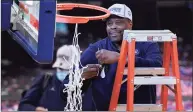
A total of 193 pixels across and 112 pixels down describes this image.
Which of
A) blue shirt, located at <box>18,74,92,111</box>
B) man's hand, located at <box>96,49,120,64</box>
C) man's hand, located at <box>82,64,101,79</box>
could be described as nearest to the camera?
man's hand, located at <box>96,49,120,64</box>

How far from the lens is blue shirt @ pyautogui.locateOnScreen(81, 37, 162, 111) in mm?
2719

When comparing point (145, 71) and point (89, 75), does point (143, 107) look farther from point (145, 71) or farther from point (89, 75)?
point (89, 75)

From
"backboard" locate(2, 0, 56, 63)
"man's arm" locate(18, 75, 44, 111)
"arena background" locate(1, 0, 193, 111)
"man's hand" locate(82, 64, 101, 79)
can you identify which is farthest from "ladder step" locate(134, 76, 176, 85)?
"arena background" locate(1, 0, 193, 111)

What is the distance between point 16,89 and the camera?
459 centimetres

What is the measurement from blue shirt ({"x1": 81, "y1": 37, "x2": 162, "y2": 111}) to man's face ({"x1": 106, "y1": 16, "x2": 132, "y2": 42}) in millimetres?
49

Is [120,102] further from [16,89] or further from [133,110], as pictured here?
[16,89]

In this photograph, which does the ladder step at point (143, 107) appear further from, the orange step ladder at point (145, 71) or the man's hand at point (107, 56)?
the man's hand at point (107, 56)

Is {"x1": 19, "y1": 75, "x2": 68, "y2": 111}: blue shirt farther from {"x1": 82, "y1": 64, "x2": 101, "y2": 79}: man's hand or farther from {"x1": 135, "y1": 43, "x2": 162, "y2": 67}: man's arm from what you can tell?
{"x1": 135, "y1": 43, "x2": 162, "y2": 67}: man's arm

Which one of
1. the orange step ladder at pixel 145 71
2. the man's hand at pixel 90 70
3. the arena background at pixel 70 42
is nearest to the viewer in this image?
the orange step ladder at pixel 145 71

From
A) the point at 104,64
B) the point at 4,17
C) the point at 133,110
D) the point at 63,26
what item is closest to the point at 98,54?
the point at 104,64

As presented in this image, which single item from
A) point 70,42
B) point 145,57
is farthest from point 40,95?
point 145,57

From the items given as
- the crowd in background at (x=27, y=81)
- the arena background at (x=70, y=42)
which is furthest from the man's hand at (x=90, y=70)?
Answer: the crowd in background at (x=27, y=81)

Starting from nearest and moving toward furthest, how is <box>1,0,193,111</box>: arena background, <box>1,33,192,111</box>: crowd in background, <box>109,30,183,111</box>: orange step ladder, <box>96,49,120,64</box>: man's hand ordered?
1. <box>109,30,183,111</box>: orange step ladder
2. <box>96,49,120,64</box>: man's hand
3. <box>1,0,193,111</box>: arena background
4. <box>1,33,192,111</box>: crowd in background

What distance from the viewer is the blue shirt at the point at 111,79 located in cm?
272
